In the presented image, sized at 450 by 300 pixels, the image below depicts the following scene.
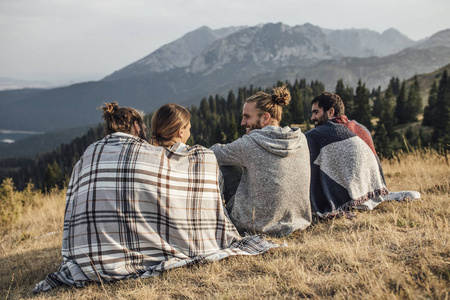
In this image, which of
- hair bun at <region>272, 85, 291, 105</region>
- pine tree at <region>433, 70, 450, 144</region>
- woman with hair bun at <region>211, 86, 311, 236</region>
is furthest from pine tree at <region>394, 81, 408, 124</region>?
woman with hair bun at <region>211, 86, 311, 236</region>

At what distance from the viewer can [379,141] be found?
2291 inches

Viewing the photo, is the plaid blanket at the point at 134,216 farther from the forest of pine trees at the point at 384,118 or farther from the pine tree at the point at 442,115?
the pine tree at the point at 442,115

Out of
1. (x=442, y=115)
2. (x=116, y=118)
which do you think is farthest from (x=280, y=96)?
(x=442, y=115)

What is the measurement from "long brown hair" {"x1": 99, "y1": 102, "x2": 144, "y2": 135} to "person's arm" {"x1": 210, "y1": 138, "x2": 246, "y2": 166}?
1.63 m

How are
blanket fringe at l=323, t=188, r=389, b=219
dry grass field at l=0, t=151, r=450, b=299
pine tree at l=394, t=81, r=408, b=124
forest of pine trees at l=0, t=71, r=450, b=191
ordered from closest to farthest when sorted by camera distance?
dry grass field at l=0, t=151, r=450, b=299 → blanket fringe at l=323, t=188, r=389, b=219 → forest of pine trees at l=0, t=71, r=450, b=191 → pine tree at l=394, t=81, r=408, b=124

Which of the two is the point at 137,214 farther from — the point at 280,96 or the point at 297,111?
the point at 297,111

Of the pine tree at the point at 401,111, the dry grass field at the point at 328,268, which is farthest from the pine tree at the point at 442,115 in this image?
the dry grass field at the point at 328,268

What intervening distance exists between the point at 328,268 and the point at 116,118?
3988 mm

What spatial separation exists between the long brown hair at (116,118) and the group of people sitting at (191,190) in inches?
0.7

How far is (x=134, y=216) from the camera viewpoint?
443 cm

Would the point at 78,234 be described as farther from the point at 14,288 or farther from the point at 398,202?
the point at 398,202

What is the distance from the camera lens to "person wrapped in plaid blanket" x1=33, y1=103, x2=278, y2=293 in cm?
439

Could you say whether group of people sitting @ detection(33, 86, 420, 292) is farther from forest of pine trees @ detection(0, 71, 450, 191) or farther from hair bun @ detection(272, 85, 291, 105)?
forest of pine trees @ detection(0, 71, 450, 191)

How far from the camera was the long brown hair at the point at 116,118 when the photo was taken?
16.4 feet
